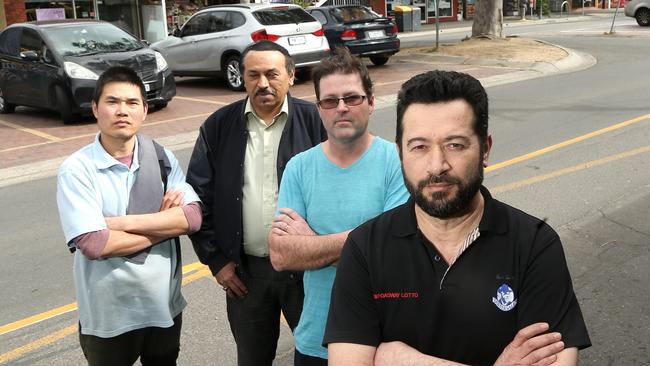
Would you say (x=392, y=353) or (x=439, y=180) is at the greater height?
(x=439, y=180)

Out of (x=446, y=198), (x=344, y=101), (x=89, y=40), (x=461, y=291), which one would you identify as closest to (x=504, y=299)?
(x=461, y=291)

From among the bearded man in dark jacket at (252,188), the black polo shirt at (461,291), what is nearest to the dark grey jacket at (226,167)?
the bearded man in dark jacket at (252,188)

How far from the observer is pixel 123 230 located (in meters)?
2.75

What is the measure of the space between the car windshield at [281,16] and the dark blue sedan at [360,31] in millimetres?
1742

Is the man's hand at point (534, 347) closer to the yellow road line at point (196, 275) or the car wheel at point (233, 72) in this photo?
the yellow road line at point (196, 275)

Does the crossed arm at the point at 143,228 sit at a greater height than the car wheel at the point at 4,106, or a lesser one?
greater

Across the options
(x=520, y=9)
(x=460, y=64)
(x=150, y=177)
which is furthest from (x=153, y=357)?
(x=520, y=9)

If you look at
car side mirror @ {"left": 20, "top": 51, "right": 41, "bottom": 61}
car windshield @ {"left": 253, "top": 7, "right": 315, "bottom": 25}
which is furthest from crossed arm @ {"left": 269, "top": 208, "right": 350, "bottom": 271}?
car windshield @ {"left": 253, "top": 7, "right": 315, "bottom": 25}

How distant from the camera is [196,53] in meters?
15.6

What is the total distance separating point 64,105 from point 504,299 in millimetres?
11126

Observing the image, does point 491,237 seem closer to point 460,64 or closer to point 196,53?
point 196,53

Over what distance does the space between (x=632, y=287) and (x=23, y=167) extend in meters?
7.62

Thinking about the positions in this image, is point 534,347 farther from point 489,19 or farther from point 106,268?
point 489,19

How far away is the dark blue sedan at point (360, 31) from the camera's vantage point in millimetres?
16906
